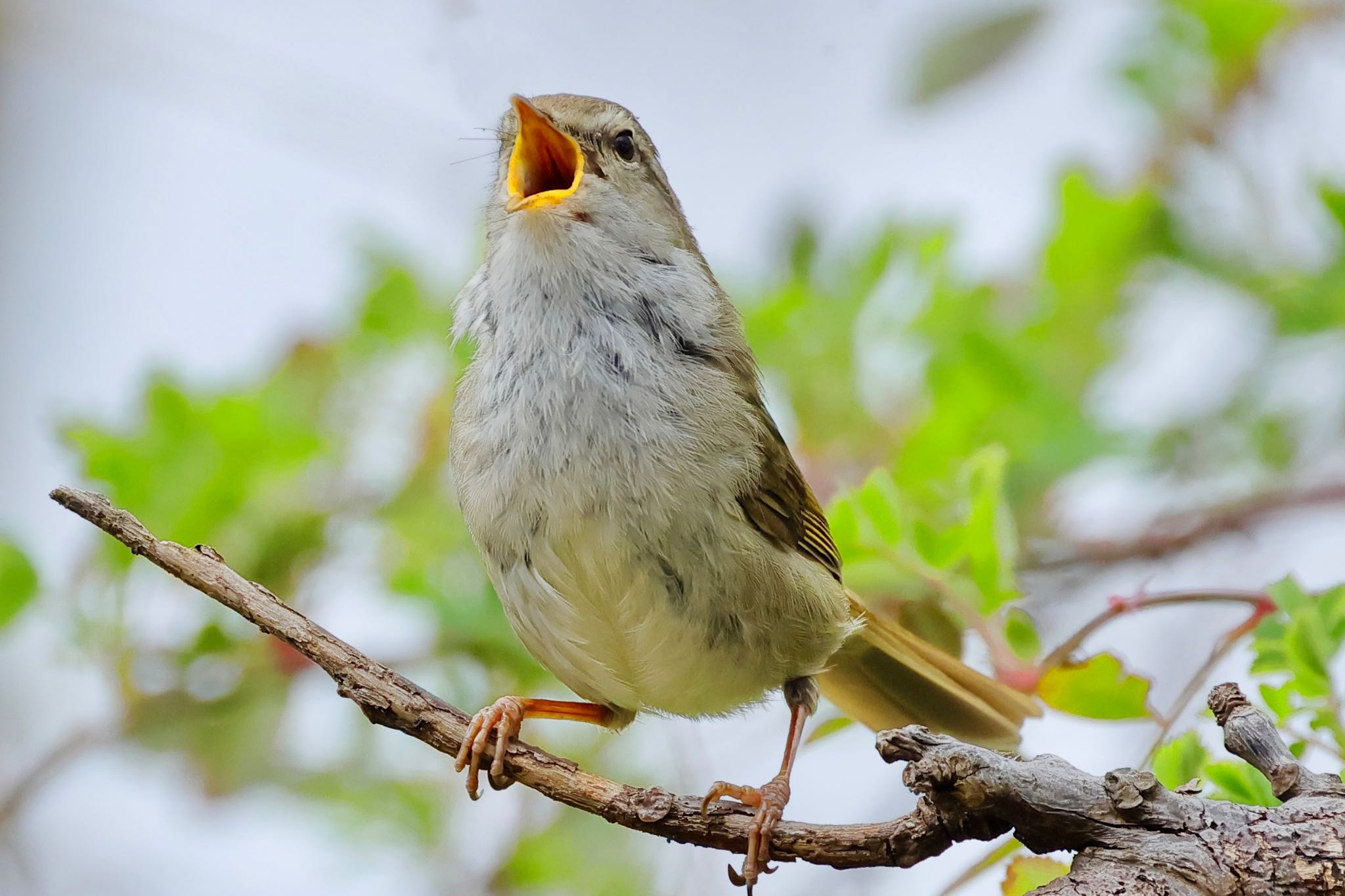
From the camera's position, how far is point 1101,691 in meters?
2.30

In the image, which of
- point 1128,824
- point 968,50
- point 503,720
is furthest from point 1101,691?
point 968,50

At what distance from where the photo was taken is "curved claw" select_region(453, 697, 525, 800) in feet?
7.16

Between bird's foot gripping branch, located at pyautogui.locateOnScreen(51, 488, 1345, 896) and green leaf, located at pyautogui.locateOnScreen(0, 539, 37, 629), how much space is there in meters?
1.08

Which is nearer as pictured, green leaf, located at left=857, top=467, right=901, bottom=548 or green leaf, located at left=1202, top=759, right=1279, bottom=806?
green leaf, located at left=1202, top=759, right=1279, bottom=806

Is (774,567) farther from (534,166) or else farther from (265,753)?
(265,753)

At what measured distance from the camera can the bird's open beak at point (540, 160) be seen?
2777mm

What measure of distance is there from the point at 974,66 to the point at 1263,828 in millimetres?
2583

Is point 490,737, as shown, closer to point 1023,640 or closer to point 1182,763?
point 1023,640

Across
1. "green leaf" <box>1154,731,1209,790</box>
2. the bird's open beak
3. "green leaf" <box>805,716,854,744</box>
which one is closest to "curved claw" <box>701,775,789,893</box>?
"green leaf" <box>805,716,854,744</box>

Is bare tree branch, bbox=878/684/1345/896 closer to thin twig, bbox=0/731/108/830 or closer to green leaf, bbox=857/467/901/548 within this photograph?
green leaf, bbox=857/467/901/548

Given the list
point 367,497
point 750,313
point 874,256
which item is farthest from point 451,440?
point 874,256

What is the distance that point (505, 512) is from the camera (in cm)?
244

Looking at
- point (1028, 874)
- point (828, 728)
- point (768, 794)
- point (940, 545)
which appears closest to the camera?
point (1028, 874)

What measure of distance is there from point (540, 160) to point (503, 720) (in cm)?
127
